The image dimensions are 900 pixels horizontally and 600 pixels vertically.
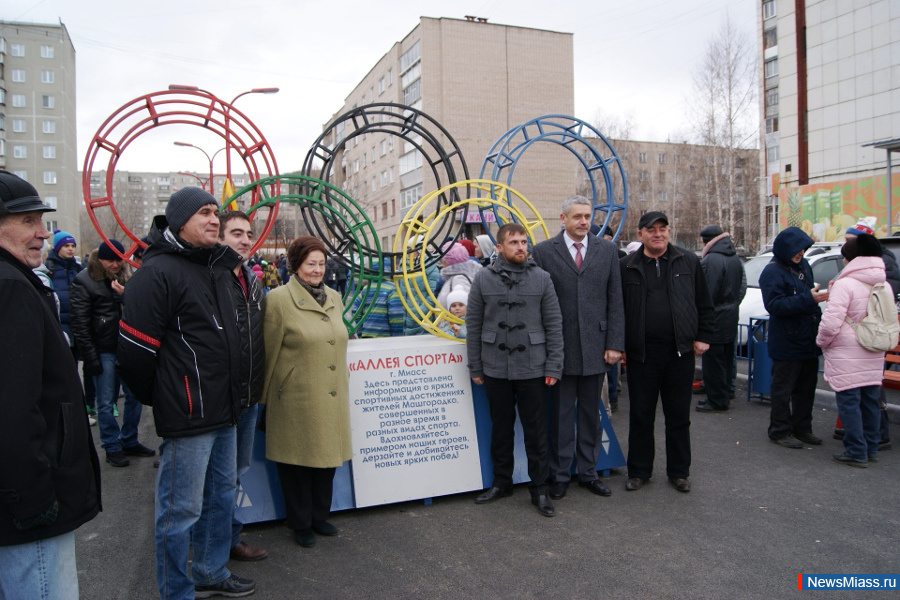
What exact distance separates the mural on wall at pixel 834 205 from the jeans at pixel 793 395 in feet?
61.8

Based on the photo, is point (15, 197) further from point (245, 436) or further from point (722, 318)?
point (722, 318)

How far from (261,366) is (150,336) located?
0.79 metres

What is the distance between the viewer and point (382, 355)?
4.64 m

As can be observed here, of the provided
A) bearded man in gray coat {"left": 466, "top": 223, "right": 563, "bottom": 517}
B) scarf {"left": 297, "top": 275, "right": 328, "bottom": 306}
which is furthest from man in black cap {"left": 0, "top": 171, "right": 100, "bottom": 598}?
bearded man in gray coat {"left": 466, "top": 223, "right": 563, "bottom": 517}

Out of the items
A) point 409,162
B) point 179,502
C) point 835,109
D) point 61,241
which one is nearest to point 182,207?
point 179,502

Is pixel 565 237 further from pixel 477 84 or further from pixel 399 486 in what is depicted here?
pixel 477 84

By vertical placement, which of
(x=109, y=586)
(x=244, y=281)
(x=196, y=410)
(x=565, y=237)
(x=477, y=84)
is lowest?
(x=109, y=586)

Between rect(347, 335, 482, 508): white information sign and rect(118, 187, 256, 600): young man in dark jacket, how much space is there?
1.44m

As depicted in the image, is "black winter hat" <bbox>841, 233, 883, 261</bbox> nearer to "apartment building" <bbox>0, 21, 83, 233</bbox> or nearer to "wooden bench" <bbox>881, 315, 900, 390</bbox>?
"wooden bench" <bbox>881, 315, 900, 390</bbox>

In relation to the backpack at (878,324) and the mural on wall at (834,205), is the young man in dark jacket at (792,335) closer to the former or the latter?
the backpack at (878,324)

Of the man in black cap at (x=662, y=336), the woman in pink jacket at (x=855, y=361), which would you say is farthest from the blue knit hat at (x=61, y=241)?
the woman in pink jacket at (x=855, y=361)

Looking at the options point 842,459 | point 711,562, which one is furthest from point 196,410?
point 842,459

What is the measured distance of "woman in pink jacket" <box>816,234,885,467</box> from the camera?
524 cm

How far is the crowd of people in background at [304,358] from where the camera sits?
2.06 metres
